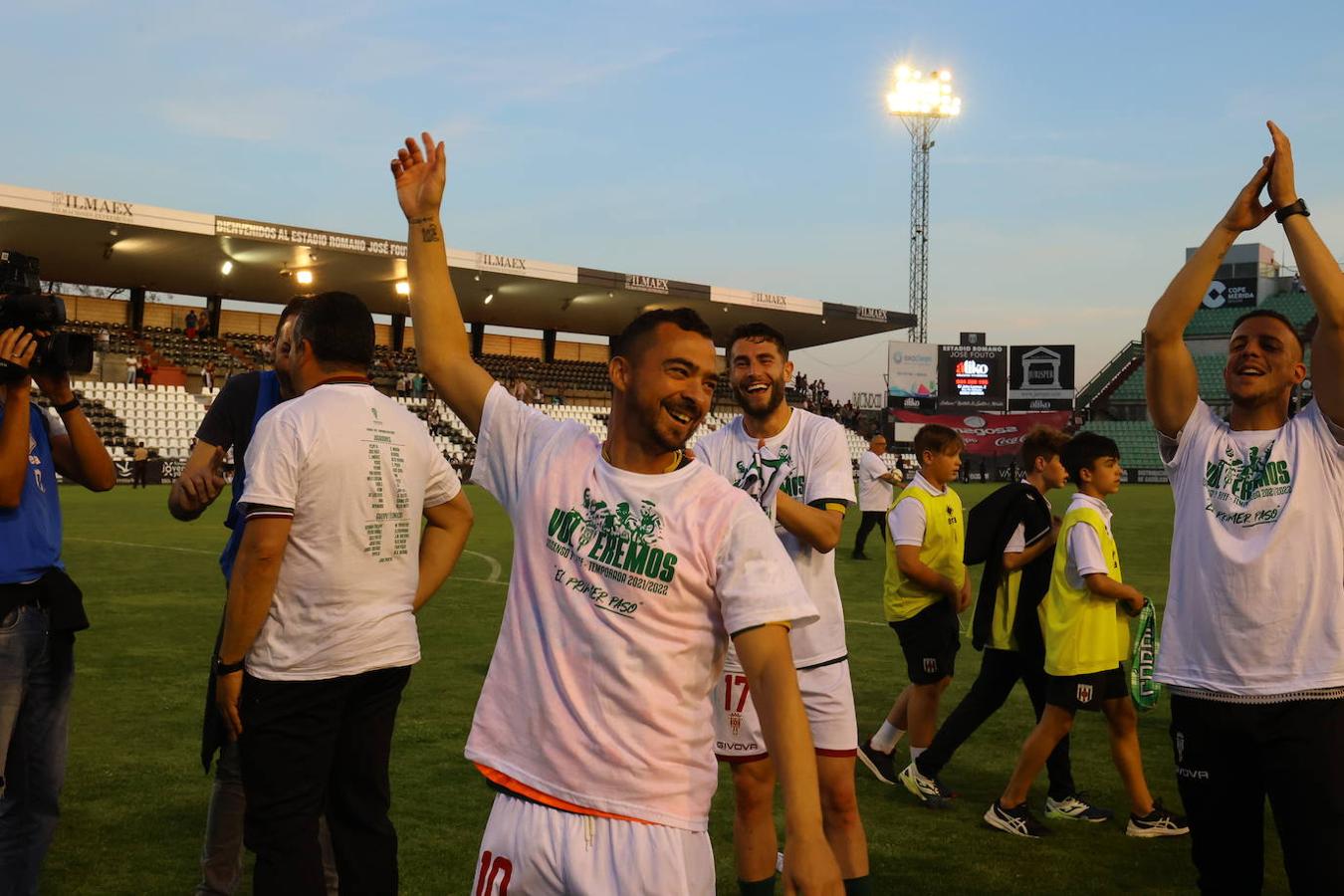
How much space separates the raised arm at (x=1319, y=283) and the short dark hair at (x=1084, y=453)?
7.99ft

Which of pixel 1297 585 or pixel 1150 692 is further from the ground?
pixel 1297 585

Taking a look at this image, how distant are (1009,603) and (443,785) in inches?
131

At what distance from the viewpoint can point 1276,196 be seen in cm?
374

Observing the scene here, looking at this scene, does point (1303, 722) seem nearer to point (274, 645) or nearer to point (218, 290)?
point (274, 645)

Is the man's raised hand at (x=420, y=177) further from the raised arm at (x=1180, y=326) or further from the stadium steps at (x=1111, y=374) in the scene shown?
the stadium steps at (x=1111, y=374)

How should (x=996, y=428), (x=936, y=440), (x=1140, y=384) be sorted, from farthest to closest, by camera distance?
(x=1140, y=384)
(x=996, y=428)
(x=936, y=440)

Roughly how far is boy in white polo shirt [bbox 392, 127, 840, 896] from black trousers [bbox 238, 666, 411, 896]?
117cm

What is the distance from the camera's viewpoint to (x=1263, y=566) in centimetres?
370

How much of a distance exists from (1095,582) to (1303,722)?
2.41 m

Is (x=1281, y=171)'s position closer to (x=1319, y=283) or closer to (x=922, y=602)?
(x=1319, y=283)

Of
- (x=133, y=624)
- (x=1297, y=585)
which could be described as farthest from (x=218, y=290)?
(x=1297, y=585)

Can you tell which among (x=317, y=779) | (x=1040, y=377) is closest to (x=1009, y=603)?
(x=317, y=779)

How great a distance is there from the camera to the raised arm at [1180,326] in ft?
12.6

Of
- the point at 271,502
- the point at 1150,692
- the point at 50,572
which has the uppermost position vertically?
the point at 271,502
